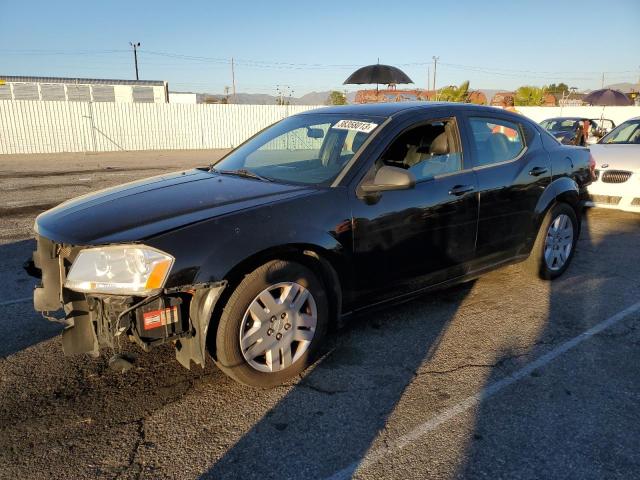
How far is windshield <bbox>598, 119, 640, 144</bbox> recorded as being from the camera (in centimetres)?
849

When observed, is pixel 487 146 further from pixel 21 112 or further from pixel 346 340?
pixel 21 112

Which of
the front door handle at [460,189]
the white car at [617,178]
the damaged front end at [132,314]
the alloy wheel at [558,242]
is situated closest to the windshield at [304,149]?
the front door handle at [460,189]

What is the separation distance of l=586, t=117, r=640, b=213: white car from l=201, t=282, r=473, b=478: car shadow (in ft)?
15.8

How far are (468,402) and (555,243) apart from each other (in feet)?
8.58

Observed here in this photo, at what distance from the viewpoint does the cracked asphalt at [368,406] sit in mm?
2439

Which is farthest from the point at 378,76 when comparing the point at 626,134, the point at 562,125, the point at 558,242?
the point at 558,242

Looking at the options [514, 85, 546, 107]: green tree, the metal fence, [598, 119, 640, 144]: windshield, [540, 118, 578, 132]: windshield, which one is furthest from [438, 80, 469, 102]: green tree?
[598, 119, 640, 144]: windshield

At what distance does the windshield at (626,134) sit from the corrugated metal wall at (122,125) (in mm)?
20560

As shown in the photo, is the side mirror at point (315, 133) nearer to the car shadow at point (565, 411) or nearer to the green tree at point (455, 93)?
the car shadow at point (565, 411)

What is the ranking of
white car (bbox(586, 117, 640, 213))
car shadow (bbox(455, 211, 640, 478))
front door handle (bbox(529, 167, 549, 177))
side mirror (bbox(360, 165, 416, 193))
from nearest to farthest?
car shadow (bbox(455, 211, 640, 478))
side mirror (bbox(360, 165, 416, 193))
front door handle (bbox(529, 167, 549, 177))
white car (bbox(586, 117, 640, 213))

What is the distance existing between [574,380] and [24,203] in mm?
9560

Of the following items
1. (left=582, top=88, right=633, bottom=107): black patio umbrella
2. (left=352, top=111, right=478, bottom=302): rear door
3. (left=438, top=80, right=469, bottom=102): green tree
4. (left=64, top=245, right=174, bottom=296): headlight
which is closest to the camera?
(left=64, top=245, right=174, bottom=296): headlight

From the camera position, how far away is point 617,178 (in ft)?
24.8

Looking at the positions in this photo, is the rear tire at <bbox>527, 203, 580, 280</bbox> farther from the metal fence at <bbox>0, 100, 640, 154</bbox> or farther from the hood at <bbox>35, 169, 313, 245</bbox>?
the metal fence at <bbox>0, 100, 640, 154</bbox>
